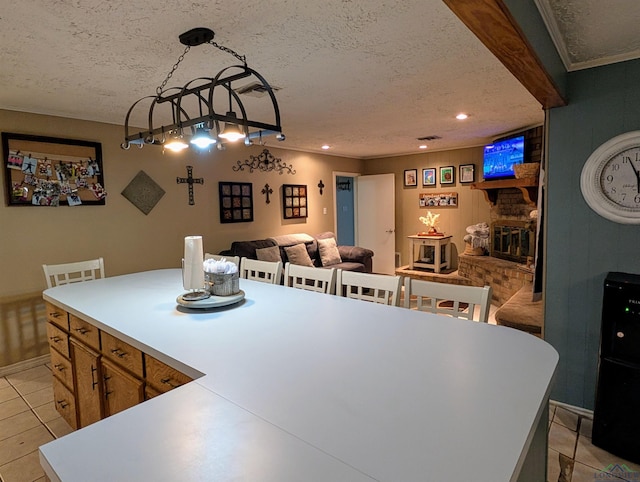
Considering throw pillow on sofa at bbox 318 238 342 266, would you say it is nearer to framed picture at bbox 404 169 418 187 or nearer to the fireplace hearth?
framed picture at bbox 404 169 418 187

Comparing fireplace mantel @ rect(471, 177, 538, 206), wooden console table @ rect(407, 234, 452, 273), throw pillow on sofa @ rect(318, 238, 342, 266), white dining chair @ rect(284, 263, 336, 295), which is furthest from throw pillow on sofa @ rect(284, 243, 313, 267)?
fireplace mantel @ rect(471, 177, 538, 206)

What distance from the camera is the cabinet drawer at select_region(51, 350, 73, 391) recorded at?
2096 mm

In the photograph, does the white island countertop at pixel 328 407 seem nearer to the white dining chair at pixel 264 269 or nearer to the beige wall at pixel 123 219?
the white dining chair at pixel 264 269

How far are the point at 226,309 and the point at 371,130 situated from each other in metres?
3.31

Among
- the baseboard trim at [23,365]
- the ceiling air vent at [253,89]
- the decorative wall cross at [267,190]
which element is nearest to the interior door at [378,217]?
the decorative wall cross at [267,190]

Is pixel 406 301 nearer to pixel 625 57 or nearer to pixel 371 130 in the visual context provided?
pixel 625 57

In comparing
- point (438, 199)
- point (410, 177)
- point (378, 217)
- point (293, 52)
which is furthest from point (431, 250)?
point (293, 52)

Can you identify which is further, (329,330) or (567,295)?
(567,295)

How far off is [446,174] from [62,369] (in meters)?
5.81

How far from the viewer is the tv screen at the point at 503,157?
15.3 feet

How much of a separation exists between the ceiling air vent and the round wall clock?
2.20 m

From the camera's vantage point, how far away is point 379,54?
2.18 meters

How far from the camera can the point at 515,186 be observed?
4555mm

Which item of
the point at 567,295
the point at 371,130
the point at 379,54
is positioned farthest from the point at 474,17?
the point at 371,130
